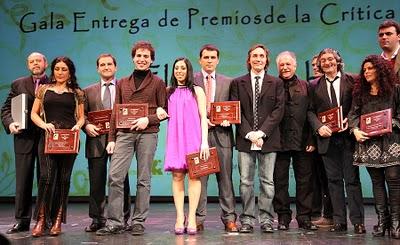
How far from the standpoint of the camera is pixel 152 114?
4621 mm

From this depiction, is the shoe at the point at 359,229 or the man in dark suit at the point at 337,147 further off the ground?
the man in dark suit at the point at 337,147

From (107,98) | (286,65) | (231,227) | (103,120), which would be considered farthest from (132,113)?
(286,65)

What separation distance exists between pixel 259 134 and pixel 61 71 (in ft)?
6.30

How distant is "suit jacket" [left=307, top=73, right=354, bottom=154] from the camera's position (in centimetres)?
476

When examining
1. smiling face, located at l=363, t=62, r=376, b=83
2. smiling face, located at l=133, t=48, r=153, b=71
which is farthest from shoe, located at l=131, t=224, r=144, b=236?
smiling face, located at l=363, t=62, r=376, b=83

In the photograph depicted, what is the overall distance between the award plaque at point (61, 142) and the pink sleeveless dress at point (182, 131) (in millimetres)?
850

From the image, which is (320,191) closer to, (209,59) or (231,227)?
(231,227)

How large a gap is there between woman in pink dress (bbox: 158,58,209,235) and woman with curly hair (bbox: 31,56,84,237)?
2.87 ft

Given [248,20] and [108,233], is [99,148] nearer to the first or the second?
[108,233]

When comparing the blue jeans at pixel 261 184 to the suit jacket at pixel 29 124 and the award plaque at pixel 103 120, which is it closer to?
the award plaque at pixel 103 120

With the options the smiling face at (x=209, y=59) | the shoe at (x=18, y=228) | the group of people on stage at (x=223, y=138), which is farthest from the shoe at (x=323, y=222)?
the shoe at (x=18, y=228)

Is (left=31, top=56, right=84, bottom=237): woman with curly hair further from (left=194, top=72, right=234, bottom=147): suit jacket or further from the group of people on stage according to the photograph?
(left=194, top=72, right=234, bottom=147): suit jacket

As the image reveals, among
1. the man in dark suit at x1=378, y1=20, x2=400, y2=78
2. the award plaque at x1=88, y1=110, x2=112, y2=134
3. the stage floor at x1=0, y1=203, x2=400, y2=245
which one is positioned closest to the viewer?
the stage floor at x1=0, y1=203, x2=400, y2=245

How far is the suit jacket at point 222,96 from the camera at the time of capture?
4.77 meters
